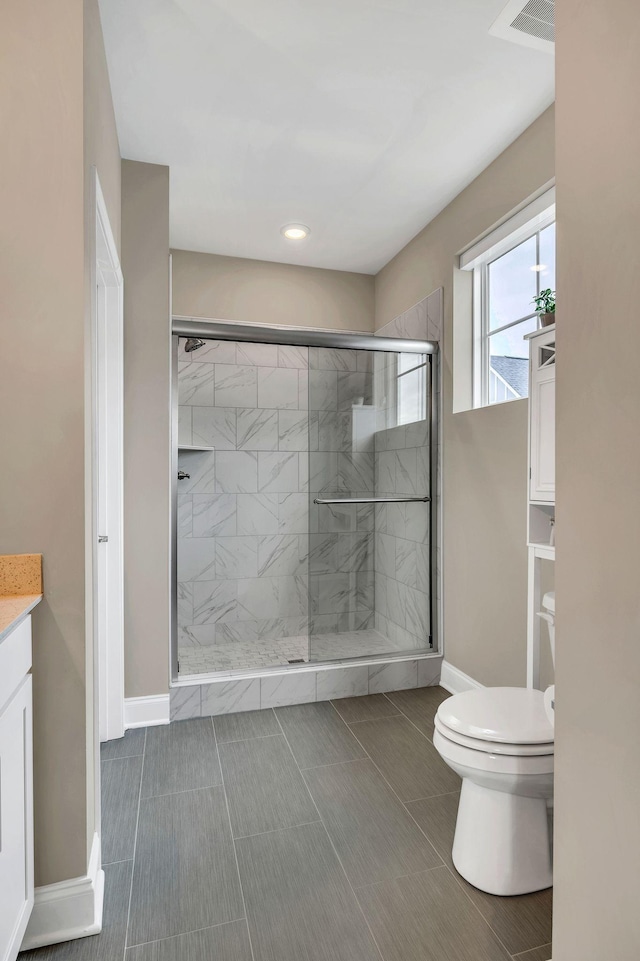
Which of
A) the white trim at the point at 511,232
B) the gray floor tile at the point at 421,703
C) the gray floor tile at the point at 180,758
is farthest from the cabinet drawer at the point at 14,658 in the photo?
the white trim at the point at 511,232

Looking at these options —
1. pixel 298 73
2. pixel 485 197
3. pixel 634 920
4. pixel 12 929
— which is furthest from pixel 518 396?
pixel 12 929

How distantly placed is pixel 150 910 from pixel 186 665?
66.1 inches

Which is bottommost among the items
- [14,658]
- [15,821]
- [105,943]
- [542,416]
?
[105,943]

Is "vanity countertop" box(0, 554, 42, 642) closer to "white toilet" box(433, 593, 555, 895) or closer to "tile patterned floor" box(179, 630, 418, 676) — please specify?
"white toilet" box(433, 593, 555, 895)

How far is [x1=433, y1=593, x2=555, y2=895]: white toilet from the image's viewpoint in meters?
1.48

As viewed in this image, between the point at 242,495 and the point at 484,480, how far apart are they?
5.99 ft

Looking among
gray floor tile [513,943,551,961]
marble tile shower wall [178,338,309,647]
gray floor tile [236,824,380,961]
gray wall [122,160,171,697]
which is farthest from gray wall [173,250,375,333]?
gray floor tile [513,943,551,961]

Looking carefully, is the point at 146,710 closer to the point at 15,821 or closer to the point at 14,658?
the point at 15,821

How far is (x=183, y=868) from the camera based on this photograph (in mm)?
1615

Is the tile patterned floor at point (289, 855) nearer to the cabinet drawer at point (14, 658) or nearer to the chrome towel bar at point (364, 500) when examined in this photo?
the cabinet drawer at point (14, 658)

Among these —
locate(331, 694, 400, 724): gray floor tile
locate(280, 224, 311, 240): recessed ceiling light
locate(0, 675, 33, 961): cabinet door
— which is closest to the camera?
locate(0, 675, 33, 961): cabinet door

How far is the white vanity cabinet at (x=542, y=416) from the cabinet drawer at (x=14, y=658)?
61.3 inches

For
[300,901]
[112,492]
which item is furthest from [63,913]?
[112,492]

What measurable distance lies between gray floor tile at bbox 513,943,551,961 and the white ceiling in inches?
103
